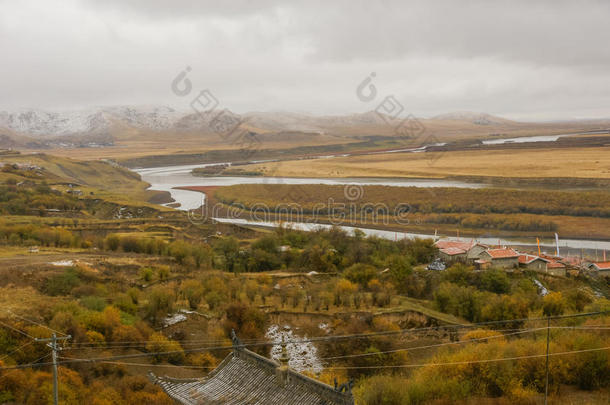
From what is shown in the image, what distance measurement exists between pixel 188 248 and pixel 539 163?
63.2m

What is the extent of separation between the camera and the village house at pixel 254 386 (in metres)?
8.82

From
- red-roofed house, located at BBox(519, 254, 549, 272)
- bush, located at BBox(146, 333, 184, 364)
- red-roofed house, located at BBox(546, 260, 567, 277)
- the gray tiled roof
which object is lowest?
red-roofed house, located at BBox(546, 260, 567, 277)

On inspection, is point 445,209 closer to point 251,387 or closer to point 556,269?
point 556,269

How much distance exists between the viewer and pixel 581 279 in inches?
1173

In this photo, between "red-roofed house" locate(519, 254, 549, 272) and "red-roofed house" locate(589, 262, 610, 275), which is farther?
"red-roofed house" locate(519, 254, 549, 272)

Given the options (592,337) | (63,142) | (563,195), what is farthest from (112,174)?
(63,142)

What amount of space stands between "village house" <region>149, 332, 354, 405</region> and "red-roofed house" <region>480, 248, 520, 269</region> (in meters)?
24.8

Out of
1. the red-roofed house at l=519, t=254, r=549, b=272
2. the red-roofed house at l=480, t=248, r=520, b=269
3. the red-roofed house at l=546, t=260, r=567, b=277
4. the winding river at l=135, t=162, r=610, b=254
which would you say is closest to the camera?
the red-roofed house at l=546, t=260, r=567, b=277

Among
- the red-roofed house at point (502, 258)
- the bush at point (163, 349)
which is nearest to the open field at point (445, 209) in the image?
the red-roofed house at point (502, 258)

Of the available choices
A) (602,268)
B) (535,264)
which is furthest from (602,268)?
(535,264)

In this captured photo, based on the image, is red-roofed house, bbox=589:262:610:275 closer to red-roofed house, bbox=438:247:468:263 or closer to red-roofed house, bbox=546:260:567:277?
red-roofed house, bbox=546:260:567:277

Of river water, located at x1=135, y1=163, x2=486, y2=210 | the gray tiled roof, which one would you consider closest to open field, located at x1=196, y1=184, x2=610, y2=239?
river water, located at x1=135, y1=163, x2=486, y2=210

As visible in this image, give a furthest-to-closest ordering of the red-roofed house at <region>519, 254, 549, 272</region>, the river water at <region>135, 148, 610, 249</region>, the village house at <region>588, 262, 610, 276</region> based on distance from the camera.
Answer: the river water at <region>135, 148, 610, 249</region>, the red-roofed house at <region>519, 254, 549, 272</region>, the village house at <region>588, 262, 610, 276</region>

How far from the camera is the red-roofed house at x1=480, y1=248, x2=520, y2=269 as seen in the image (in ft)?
104
